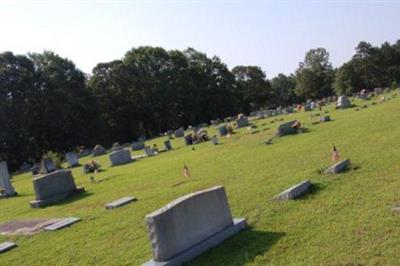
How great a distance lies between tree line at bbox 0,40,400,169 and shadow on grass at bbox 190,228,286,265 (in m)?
41.8

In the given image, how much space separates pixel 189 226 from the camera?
23.3 feet

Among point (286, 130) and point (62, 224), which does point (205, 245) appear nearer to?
point (62, 224)

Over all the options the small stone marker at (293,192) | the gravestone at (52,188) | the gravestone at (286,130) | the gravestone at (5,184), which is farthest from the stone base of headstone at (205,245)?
the gravestone at (5,184)

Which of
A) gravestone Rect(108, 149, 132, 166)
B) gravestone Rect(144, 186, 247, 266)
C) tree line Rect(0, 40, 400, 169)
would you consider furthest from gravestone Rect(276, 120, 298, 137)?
tree line Rect(0, 40, 400, 169)

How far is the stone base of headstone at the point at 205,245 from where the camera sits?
6734 mm

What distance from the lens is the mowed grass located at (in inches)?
255

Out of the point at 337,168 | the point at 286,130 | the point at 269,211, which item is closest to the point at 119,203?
the point at 269,211

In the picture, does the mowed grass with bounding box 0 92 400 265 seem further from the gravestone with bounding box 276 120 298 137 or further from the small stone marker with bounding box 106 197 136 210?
the gravestone with bounding box 276 120 298 137

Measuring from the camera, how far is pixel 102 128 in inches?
2228

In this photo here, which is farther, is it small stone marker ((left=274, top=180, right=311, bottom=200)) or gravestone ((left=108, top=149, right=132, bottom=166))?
gravestone ((left=108, top=149, right=132, bottom=166))

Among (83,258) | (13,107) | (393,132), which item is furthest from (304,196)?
(13,107)

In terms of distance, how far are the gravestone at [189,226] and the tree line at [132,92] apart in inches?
1630

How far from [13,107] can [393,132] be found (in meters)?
40.6

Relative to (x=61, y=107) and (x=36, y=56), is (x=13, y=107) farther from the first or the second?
(x=36, y=56)
